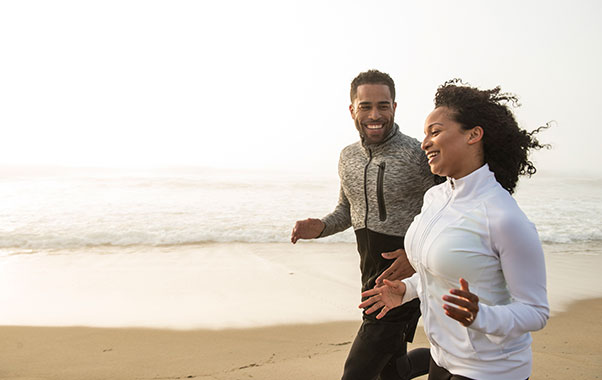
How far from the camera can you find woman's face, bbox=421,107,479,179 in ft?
6.10

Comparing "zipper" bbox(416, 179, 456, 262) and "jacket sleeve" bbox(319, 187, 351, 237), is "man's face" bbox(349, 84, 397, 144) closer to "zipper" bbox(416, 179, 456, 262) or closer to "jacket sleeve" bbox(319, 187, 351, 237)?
"jacket sleeve" bbox(319, 187, 351, 237)

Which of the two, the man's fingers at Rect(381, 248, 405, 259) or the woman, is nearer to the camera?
the woman

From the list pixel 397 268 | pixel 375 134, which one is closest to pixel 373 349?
pixel 397 268

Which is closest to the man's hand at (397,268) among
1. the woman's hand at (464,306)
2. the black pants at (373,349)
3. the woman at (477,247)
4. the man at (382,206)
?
the man at (382,206)

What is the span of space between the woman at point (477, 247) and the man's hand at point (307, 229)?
41.4 inches

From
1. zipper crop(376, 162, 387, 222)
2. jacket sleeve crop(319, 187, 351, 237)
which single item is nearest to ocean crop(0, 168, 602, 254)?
jacket sleeve crop(319, 187, 351, 237)

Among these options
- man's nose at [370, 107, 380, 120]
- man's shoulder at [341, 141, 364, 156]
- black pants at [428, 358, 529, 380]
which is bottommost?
black pants at [428, 358, 529, 380]

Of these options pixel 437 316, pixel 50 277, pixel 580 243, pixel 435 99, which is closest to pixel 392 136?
pixel 435 99

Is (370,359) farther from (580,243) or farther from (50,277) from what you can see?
(580,243)

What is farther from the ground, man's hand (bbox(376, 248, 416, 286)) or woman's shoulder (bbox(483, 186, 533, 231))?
woman's shoulder (bbox(483, 186, 533, 231))

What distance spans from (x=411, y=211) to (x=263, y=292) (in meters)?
4.74

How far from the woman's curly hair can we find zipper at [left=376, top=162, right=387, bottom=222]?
0.76m

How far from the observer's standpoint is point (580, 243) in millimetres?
11625

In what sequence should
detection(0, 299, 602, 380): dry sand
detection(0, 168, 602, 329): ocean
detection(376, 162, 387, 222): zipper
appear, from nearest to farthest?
detection(376, 162, 387, 222): zipper
detection(0, 299, 602, 380): dry sand
detection(0, 168, 602, 329): ocean
